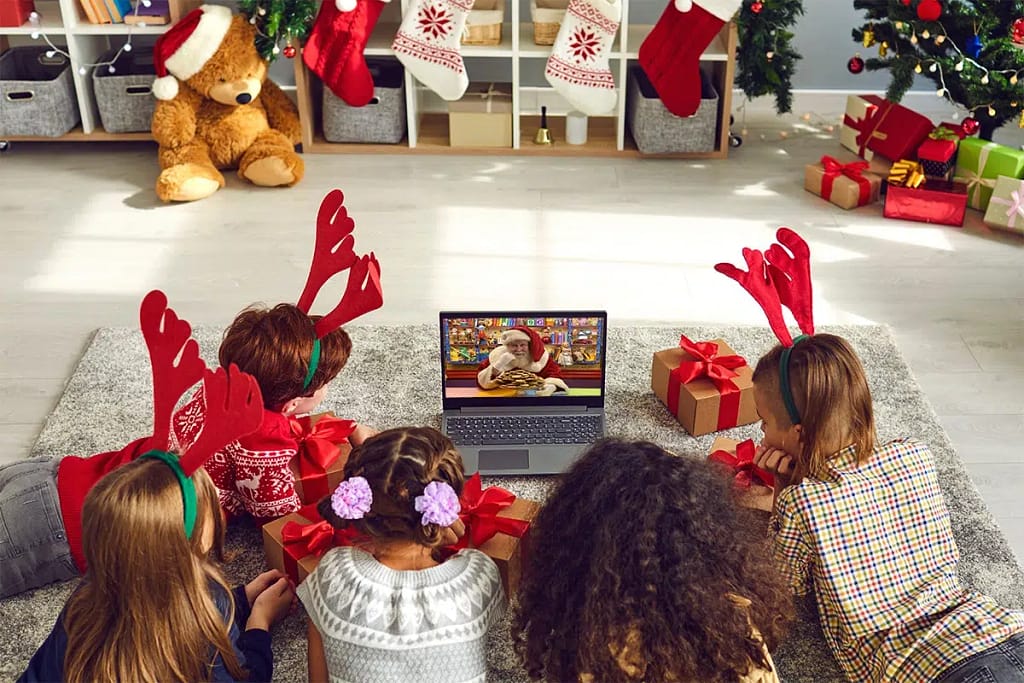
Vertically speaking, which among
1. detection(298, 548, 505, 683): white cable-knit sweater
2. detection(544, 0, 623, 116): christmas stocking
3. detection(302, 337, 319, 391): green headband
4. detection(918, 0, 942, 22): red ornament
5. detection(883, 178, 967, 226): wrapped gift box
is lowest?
detection(298, 548, 505, 683): white cable-knit sweater

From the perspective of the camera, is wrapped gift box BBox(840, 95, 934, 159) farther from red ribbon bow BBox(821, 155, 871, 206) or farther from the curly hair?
the curly hair

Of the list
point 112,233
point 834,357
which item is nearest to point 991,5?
point 834,357

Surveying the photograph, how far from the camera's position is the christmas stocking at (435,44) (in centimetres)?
331

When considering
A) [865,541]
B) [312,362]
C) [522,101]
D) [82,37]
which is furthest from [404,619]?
[82,37]

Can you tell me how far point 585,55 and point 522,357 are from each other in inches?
60.0

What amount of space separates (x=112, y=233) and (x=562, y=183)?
1.30 m

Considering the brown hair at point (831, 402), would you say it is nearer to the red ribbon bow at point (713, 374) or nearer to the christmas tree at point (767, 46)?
the red ribbon bow at point (713, 374)

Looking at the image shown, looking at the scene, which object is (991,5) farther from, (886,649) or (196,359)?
(196,359)

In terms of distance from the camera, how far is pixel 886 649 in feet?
5.26

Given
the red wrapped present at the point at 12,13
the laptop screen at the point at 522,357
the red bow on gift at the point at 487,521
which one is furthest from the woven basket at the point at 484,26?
the red bow on gift at the point at 487,521

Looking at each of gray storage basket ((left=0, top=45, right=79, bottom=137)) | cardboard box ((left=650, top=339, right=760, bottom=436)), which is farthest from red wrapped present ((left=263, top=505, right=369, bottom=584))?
gray storage basket ((left=0, top=45, right=79, bottom=137))

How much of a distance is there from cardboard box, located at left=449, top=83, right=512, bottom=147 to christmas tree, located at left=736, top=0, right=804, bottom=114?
0.75 metres

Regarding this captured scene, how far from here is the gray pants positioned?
1779 millimetres

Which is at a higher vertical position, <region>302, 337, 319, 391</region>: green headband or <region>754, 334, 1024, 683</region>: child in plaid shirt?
<region>302, 337, 319, 391</region>: green headband
